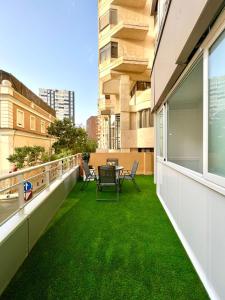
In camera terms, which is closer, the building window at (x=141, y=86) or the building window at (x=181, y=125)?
the building window at (x=181, y=125)

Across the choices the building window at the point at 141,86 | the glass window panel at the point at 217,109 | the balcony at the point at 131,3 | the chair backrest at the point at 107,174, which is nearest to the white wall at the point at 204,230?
the glass window panel at the point at 217,109

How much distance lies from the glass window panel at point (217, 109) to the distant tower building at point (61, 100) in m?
96.4

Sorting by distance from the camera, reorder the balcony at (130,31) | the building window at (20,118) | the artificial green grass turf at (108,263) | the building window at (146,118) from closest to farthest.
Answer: the artificial green grass turf at (108,263) → the building window at (146,118) → the balcony at (130,31) → the building window at (20,118)

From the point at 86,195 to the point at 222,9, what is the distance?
572 centimetres

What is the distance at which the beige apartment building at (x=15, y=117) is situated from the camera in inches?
639

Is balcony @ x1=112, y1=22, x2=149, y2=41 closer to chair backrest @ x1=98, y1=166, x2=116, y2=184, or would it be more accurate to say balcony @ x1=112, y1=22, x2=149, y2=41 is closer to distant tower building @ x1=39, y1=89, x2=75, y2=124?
chair backrest @ x1=98, y1=166, x2=116, y2=184

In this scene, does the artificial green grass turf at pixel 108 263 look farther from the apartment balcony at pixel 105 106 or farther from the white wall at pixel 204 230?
the apartment balcony at pixel 105 106

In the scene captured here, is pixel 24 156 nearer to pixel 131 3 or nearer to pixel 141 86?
pixel 141 86

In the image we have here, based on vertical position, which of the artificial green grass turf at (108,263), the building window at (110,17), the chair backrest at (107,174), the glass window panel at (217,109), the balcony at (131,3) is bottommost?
the artificial green grass turf at (108,263)

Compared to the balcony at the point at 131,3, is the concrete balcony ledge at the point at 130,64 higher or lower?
lower

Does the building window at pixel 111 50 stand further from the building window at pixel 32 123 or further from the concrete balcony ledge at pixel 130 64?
the building window at pixel 32 123

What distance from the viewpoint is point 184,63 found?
9.65ft

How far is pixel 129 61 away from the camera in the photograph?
13.2 m

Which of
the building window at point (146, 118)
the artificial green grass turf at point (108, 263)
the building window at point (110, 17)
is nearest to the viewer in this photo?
the artificial green grass turf at point (108, 263)
